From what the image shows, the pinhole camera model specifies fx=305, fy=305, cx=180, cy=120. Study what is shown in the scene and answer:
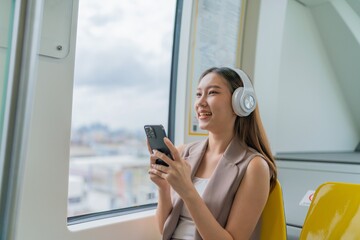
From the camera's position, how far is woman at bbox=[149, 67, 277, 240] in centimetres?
107

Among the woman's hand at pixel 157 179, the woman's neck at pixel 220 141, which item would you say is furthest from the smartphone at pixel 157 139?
the woman's neck at pixel 220 141

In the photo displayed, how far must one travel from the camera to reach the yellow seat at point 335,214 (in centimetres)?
110

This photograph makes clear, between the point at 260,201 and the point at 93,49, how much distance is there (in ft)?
3.39

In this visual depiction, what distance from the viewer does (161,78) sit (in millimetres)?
1849

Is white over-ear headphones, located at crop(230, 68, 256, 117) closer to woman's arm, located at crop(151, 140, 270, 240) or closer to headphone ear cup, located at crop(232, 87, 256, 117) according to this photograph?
headphone ear cup, located at crop(232, 87, 256, 117)

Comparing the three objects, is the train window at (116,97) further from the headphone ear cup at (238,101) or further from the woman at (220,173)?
the headphone ear cup at (238,101)

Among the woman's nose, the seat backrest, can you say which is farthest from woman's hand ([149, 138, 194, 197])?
the seat backrest

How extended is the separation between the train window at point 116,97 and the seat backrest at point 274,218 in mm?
721

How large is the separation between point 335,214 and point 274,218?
0.22 metres

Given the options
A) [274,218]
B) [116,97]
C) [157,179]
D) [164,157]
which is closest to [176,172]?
[164,157]

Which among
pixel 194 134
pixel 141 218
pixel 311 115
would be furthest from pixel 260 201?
pixel 311 115

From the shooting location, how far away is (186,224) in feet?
4.09

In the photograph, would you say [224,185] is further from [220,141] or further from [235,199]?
[220,141]

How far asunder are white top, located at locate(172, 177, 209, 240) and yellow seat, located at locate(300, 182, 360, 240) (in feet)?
1.42
